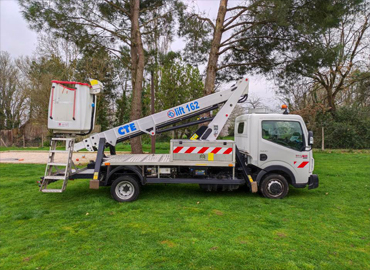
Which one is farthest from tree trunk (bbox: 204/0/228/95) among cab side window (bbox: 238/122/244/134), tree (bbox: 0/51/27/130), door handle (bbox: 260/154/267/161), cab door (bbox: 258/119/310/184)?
tree (bbox: 0/51/27/130)

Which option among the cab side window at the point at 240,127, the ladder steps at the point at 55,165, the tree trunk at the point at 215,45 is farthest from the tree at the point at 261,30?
the ladder steps at the point at 55,165

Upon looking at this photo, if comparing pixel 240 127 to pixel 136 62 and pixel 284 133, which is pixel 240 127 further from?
pixel 136 62

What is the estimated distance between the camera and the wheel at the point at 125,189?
5996 millimetres

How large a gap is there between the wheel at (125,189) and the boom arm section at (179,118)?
1044mm

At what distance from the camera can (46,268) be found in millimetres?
3184

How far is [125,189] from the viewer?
20.0 ft

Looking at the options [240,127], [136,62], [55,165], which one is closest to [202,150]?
[240,127]

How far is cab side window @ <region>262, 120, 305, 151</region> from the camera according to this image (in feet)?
20.2

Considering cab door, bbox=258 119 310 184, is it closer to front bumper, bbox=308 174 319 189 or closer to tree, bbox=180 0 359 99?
front bumper, bbox=308 174 319 189

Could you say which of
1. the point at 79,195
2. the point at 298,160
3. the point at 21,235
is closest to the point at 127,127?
the point at 79,195

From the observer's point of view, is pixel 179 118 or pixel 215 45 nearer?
pixel 179 118

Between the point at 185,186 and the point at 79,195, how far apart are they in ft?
9.72

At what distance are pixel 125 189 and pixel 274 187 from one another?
3.66 metres

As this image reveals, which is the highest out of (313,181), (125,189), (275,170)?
(275,170)
